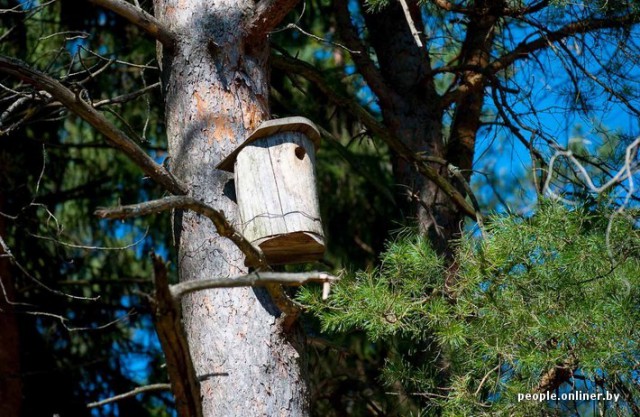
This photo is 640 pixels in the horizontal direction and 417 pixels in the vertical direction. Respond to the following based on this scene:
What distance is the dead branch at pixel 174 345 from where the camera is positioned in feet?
6.75

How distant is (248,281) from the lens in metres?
2.19

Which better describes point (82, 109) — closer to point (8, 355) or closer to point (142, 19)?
point (142, 19)

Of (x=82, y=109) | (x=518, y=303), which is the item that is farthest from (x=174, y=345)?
(x=518, y=303)

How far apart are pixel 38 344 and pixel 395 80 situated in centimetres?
284

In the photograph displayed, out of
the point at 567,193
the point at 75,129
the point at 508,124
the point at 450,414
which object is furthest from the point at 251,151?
the point at 75,129

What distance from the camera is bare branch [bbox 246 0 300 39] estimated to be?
3.56 m

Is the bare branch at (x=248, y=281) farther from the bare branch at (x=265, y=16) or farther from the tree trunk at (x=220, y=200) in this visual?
the bare branch at (x=265, y=16)

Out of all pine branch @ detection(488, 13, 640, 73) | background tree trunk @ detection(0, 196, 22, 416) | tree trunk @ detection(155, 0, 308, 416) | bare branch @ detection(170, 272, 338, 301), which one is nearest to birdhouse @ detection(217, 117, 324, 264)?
tree trunk @ detection(155, 0, 308, 416)

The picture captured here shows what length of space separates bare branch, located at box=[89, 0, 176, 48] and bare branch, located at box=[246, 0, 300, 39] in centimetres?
30

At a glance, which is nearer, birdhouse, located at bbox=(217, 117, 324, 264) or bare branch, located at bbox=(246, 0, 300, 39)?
birdhouse, located at bbox=(217, 117, 324, 264)

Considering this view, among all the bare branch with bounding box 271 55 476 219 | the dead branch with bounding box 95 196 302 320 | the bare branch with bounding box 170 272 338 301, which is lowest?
the bare branch with bounding box 170 272 338 301

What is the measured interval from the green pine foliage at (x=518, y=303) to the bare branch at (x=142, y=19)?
108 centimetres

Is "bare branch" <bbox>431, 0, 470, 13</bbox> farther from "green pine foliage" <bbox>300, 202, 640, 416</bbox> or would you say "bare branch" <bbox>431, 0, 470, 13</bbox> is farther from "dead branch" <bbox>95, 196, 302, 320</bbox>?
"dead branch" <bbox>95, 196, 302, 320</bbox>

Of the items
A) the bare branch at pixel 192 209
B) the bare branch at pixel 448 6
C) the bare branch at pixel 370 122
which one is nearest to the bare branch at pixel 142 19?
the bare branch at pixel 370 122
